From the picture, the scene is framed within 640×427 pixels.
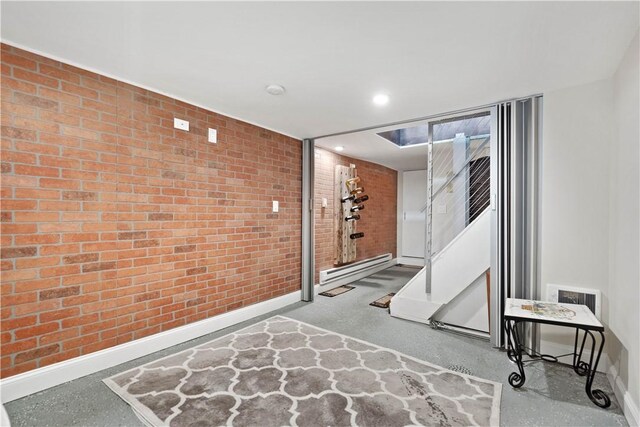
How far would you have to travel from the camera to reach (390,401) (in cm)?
187

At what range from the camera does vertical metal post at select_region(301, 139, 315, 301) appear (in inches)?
161

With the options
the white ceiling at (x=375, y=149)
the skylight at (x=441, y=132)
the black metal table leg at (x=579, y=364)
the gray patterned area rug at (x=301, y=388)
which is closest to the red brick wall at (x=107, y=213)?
the gray patterned area rug at (x=301, y=388)

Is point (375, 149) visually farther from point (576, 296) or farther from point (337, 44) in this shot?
point (576, 296)

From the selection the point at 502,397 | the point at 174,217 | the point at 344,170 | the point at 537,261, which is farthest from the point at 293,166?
the point at 502,397

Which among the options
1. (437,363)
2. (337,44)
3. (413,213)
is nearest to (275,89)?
(337,44)

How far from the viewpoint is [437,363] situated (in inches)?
93.4

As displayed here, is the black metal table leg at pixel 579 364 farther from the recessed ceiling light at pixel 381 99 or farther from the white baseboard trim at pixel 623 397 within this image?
the recessed ceiling light at pixel 381 99

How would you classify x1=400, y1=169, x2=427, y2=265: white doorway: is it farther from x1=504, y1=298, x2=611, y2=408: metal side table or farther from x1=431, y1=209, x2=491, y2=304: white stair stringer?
x1=504, y1=298, x2=611, y2=408: metal side table

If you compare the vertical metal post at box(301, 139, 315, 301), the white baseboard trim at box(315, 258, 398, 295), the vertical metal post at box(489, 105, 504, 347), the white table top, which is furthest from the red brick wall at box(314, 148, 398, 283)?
the white table top

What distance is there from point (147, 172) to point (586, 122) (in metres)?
3.54

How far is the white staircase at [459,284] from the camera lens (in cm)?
300

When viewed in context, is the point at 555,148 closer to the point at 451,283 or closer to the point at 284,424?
the point at 451,283

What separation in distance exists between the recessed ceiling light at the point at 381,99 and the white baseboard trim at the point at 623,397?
2.58 meters

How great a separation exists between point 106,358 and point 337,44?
2793 mm
